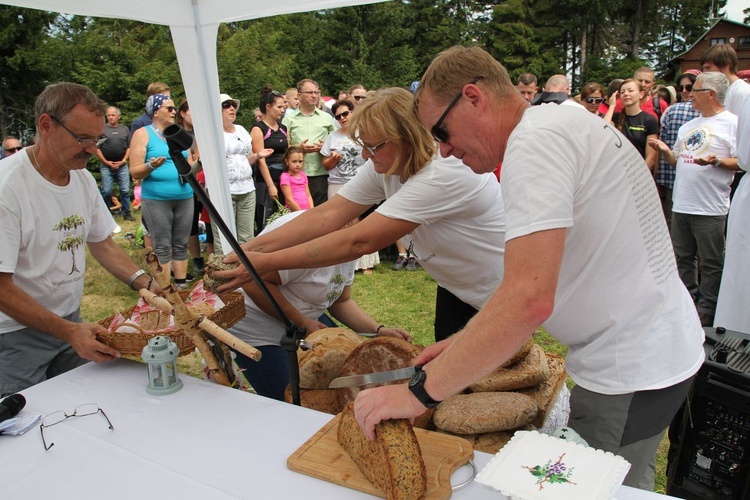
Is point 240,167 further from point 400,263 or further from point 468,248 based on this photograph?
point 468,248

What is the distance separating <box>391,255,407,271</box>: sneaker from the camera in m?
6.74

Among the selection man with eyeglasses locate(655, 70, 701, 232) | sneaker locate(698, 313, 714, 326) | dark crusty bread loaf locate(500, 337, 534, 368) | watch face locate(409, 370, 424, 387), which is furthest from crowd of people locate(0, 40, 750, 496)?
man with eyeglasses locate(655, 70, 701, 232)

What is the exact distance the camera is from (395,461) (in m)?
1.24

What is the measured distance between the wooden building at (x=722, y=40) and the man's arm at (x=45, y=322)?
90.3 ft

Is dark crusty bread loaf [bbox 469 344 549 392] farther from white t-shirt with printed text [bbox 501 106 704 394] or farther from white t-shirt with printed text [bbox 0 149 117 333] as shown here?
white t-shirt with printed text [bbox 0 149 117 333]

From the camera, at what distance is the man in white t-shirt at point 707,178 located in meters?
4.47

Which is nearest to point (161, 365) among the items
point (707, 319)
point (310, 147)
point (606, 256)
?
point (606, 256)

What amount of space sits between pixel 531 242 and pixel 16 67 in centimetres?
1687

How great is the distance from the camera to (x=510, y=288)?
1.14 m

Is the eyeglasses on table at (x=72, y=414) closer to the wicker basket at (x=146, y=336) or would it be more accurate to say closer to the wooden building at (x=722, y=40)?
the wicker basket at (x=146, y=336)

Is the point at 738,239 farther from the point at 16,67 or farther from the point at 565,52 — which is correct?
the point at 565,52

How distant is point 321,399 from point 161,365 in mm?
555

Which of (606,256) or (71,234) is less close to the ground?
(606,256)

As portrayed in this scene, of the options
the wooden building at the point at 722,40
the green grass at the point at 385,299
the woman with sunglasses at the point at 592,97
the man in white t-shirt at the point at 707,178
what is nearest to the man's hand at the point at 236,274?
the green grass at the point at 385,299
